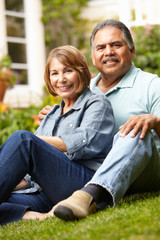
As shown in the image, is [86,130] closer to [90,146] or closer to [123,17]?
[90,146]

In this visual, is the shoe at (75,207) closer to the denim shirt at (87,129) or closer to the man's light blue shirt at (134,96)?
the denim shirt at (87,129)

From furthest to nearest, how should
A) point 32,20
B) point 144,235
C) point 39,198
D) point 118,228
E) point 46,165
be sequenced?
1. point 32,20
2. point 39,198
3. point 46,165
4. point 118,228
5. point 144,235

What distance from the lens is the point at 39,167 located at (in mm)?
1998

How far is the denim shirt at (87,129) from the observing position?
2.06 m

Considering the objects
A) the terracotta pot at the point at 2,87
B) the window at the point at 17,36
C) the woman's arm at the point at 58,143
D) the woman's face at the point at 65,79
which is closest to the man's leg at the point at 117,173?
the woman's arm at the point at 58,143

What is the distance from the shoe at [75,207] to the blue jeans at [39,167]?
28 cm

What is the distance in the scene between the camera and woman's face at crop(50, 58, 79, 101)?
2.35 metres

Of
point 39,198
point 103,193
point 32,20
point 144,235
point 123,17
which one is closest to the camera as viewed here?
point 144,235

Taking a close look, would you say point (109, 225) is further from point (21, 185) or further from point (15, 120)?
point (15, 120)

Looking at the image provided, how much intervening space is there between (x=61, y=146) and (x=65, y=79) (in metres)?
0.47

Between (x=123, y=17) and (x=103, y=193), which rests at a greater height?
(x=123, y=17)

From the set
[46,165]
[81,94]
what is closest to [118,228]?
[46,165]

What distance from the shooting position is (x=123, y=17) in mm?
4910

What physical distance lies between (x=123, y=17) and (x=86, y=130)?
10.5 feet
